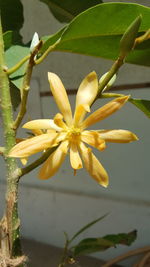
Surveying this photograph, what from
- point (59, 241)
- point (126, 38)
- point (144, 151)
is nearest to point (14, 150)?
point (126, 38)

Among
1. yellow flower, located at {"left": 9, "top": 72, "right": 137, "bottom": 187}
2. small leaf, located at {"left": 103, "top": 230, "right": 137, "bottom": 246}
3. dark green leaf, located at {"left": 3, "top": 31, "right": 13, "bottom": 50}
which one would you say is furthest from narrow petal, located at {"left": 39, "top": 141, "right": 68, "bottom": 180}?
small leaf, located at {"left": 103, "top": 230, "right": 137, "bottom": 246}

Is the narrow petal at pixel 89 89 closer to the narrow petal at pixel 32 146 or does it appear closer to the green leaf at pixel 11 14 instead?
the narrow petal at pixel 32 146

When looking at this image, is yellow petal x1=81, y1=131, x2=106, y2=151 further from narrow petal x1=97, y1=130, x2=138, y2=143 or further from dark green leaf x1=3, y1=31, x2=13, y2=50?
dark green leaf x1=3, y1=31, x2=13, y2=50

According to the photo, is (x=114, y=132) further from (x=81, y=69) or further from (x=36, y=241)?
(x=36, y=241)

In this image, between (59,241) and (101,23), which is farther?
(59,241)

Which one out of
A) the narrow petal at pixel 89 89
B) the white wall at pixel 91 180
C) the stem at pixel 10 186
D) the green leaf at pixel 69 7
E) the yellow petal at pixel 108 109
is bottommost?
the white wall at pixel 91 180

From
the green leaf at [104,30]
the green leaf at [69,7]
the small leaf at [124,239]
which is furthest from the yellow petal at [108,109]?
the small leaf at [124,239]

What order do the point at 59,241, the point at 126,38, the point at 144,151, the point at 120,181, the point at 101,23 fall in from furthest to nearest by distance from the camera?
the point at 59,241, the point at 120,181, the point at 144,151, the point at 101,23, the point at 126,38
